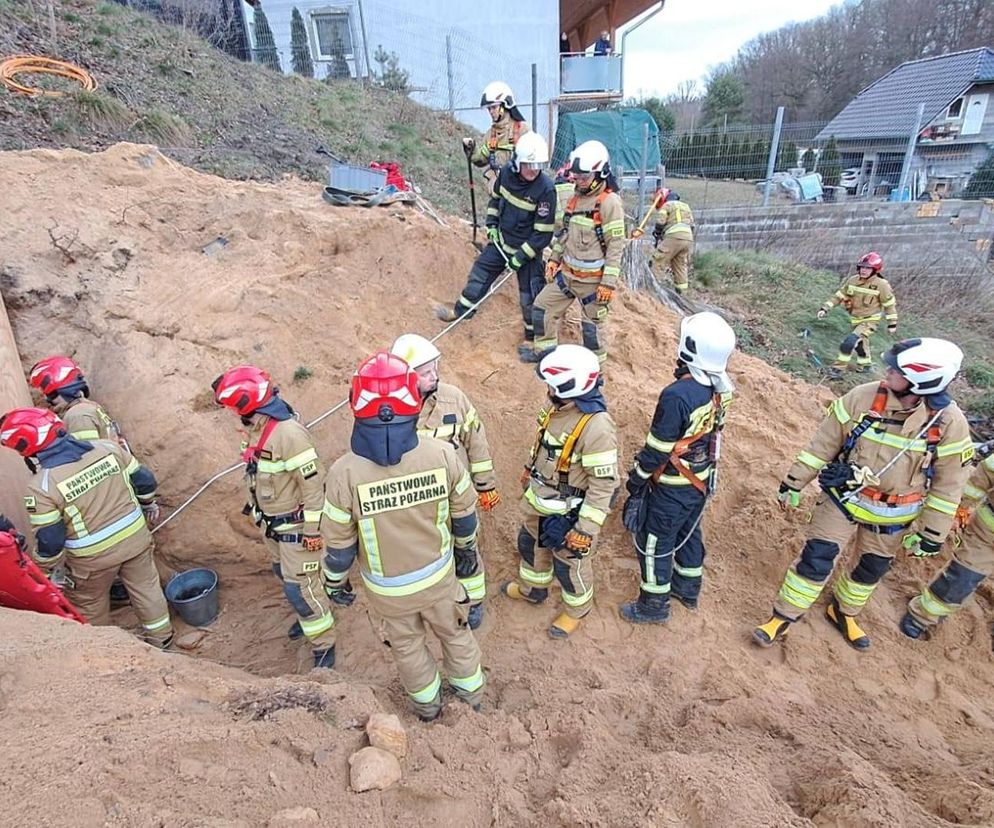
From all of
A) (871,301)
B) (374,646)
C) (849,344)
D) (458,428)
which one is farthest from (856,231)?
(374,646)

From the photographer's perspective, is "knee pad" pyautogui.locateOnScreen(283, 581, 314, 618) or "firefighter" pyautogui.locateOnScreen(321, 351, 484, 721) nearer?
"firefighter" pyautogui.locateOnScreen(321, 351, 484, 721)

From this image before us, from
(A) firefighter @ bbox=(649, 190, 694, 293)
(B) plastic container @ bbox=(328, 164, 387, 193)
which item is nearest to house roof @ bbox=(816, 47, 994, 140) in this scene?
(A) firefighter @ bbox=(649, 190, 694, 293)

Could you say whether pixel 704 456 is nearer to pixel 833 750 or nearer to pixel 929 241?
pixel 833 750

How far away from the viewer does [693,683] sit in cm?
422

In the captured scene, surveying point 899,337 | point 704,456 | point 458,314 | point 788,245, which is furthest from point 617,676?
point 788,245

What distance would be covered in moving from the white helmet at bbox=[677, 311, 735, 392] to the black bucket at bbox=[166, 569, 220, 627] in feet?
14.4

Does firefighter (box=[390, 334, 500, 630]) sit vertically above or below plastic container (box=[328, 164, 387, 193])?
below

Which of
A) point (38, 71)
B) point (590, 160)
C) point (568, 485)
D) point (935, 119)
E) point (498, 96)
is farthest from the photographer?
point (935, 119)

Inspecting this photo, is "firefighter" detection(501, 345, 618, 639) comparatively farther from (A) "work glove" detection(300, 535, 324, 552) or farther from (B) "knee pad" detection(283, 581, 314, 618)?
(B) "knee pad" detection(283, 581, 314, 618)

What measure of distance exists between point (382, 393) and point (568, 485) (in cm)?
183

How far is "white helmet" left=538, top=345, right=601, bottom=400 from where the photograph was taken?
13.0 feet

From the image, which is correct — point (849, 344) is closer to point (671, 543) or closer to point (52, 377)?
point (671, 543)

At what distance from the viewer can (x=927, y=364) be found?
12.3ft

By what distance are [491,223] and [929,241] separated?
43.0 ft
